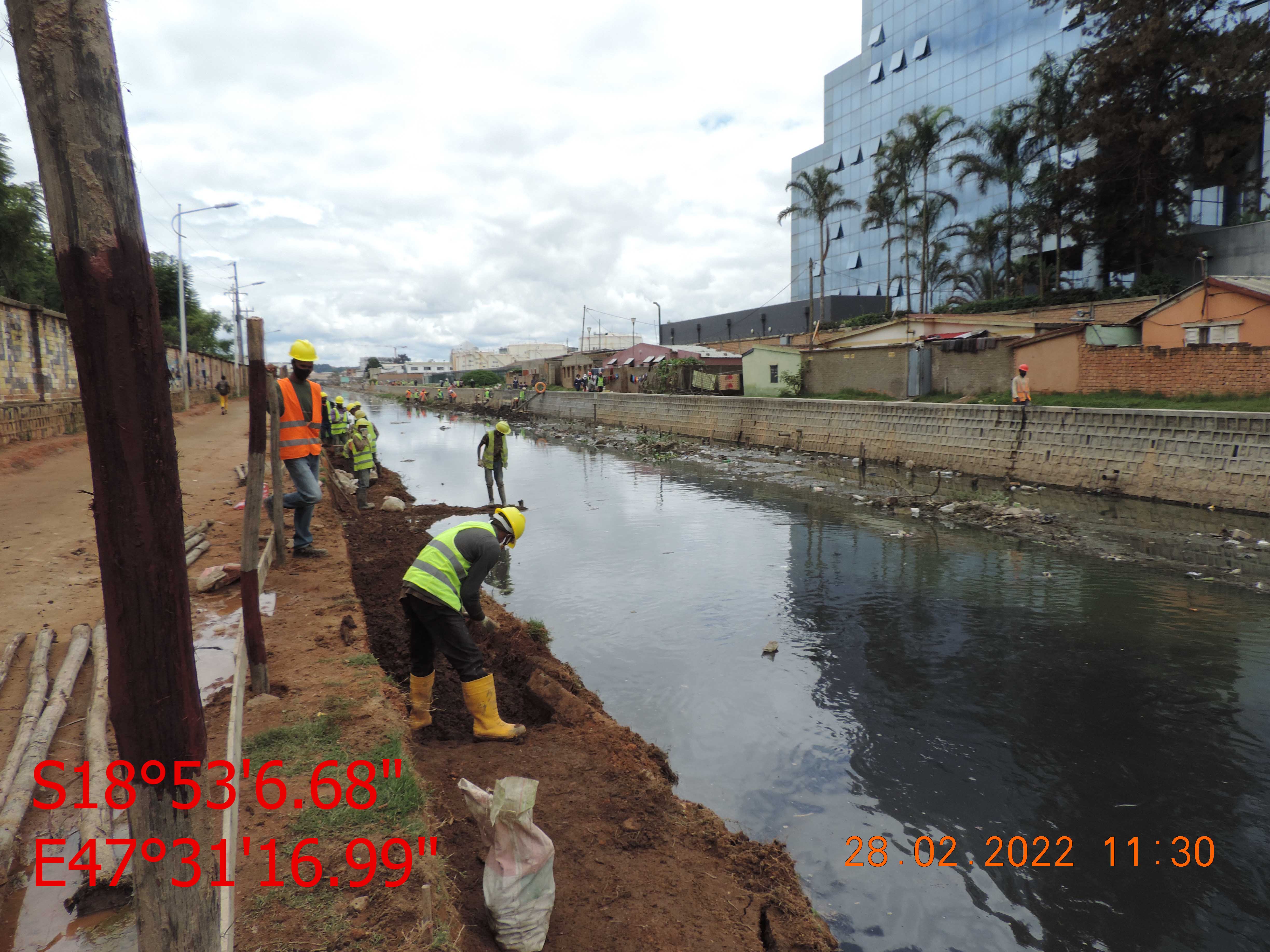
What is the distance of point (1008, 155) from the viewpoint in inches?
1280

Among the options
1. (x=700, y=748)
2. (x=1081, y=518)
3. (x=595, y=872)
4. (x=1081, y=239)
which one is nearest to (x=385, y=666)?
(x=700, y=748)

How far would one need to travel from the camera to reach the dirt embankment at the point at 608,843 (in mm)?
2910

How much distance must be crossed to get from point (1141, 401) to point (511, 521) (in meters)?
15.5

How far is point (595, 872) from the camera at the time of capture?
→ 320 cm

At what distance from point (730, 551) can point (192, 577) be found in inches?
270

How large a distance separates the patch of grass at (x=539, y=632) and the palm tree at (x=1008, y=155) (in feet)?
109

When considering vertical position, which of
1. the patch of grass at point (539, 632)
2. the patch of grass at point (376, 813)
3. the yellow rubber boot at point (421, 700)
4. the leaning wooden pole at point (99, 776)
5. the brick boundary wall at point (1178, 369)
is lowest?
the patch of grass at point (539, 632)

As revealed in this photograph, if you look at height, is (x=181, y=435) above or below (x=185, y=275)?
below

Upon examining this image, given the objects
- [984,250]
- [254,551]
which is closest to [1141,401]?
[254,551]

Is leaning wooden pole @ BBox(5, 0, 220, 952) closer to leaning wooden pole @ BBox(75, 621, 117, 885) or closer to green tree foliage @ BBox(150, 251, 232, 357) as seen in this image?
leaning wooden pole @ BBox(75, 621, 117, 885)

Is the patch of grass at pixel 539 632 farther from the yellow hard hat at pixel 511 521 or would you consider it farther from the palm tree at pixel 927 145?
the palm tree at pixel 927 145

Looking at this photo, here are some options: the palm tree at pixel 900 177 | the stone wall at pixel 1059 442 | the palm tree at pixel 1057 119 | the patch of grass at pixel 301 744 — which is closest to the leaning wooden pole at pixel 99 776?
the patch of grass at pixel 301 744

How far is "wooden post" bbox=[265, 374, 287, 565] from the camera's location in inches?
262

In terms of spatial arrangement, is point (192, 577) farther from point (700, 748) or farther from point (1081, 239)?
point (1081, 239)
